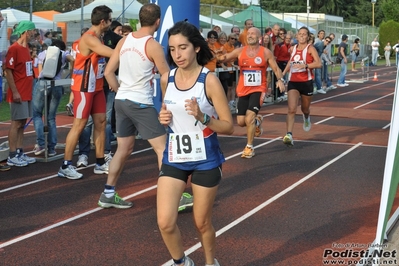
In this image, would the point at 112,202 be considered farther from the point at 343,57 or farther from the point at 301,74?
the point at 343,57

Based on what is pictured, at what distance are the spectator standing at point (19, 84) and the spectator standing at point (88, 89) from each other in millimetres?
1054

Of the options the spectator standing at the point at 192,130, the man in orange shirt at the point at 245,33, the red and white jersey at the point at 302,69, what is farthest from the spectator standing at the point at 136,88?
the man in orange shirt at the point at 245,33

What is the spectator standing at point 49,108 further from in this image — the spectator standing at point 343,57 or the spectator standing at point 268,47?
the spectator standing at point 343,57

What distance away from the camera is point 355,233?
6.62m

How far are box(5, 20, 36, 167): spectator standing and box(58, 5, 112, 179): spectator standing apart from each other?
1.05 meters

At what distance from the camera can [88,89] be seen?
8.89 meters

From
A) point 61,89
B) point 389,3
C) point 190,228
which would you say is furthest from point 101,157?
point 389,3

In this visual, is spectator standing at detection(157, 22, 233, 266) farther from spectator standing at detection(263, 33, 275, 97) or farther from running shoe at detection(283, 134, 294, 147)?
spectator standing at detection(263, 33, 275, 97)

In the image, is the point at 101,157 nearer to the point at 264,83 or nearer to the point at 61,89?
the point at 61,89

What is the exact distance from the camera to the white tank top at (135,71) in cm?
722

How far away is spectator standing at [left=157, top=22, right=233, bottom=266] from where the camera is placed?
15.9ft

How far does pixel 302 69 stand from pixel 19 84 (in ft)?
16.6

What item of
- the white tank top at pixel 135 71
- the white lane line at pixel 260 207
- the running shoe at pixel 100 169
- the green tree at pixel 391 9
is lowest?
the white lane line at pixel 260 207

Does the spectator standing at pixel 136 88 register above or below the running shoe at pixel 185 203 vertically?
above
